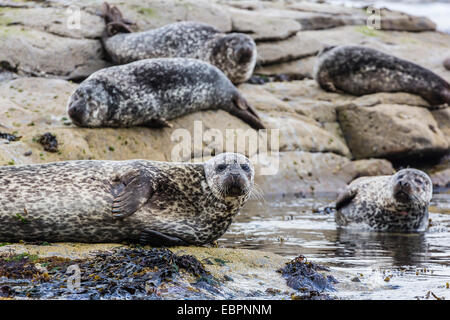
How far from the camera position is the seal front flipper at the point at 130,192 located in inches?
291

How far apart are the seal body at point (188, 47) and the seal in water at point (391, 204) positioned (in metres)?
5.89

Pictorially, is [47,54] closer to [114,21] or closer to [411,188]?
[114,21]

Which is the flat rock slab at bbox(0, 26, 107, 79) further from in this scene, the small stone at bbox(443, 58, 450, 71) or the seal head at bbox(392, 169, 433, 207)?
the small stone at bbox(443, 58, 450, 71)

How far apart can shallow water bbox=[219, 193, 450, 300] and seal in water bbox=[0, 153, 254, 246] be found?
3.49 ft

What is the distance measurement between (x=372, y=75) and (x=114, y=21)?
5.82m

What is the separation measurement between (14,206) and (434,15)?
38.8 m

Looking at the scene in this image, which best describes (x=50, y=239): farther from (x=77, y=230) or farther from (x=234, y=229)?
(x=234, y=229)

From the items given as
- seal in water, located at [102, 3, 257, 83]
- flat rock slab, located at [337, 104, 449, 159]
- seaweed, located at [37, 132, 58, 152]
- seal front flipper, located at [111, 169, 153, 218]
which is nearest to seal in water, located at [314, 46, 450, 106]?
flat rock slab, located at [337, 104, 449, 159]

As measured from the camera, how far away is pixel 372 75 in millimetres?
17250

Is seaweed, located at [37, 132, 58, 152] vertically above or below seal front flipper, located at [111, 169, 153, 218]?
below

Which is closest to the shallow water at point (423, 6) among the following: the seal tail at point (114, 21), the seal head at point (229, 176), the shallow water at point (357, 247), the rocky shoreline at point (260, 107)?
the rocky shoreline at point (260, 107)

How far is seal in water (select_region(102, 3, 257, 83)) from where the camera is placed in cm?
1611

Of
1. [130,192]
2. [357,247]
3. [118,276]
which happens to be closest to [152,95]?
[357,247]

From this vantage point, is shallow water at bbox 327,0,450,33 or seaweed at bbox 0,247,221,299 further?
shallow water at bbox 327,0,450,33
